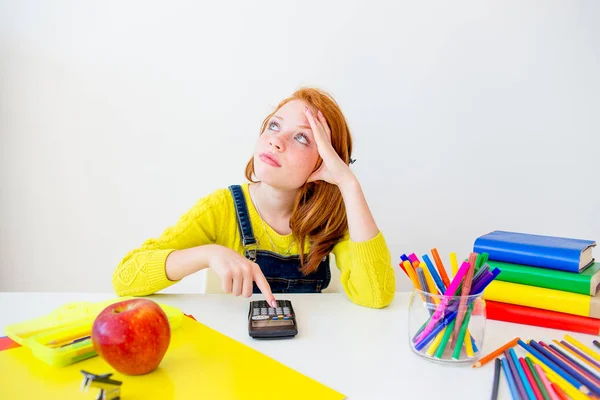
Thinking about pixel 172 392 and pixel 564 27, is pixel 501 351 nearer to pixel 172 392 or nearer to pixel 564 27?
pixel 172 392

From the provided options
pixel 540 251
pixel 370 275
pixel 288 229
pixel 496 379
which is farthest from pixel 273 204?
pixel 496 379

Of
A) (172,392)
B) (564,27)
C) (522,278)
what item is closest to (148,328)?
(172,392)

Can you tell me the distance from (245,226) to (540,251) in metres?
0.62

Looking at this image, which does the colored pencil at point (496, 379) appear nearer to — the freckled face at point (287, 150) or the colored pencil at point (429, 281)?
the colored pencil at point (429, 281)

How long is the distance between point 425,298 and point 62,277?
139 cm

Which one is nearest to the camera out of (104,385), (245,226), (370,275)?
(104,385)

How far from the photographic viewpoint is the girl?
909 millimetres

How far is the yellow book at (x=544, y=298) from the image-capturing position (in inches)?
31.2

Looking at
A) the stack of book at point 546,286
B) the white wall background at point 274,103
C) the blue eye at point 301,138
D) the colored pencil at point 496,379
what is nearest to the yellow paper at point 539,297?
the stack of book at point 546,286

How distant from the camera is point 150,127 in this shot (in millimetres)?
1601

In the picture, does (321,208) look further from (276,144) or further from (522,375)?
(522,375)

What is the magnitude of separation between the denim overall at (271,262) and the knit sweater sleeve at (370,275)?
0.16 metres

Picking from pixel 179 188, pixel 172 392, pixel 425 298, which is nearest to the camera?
pixel 172 392

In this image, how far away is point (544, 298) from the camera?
0.82 meters
